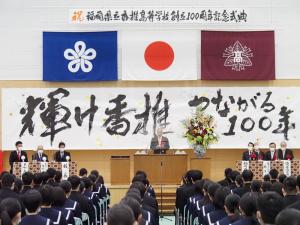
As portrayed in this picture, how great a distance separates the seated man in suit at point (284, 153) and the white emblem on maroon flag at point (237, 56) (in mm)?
2384

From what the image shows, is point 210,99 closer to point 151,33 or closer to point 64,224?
point 151,33

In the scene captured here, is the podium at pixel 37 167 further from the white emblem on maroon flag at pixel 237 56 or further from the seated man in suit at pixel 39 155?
the white emblem on maroon flag at pixel 237 56

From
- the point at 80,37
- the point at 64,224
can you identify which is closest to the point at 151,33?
the point at 80,37

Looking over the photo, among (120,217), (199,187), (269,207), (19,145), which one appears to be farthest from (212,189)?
(19,145)

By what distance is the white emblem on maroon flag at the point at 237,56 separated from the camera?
1484 cm

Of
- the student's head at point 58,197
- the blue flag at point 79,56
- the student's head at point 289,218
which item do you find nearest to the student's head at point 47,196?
the student's head at point 58,197

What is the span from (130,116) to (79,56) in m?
2.01

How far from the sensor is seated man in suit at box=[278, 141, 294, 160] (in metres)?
13.6

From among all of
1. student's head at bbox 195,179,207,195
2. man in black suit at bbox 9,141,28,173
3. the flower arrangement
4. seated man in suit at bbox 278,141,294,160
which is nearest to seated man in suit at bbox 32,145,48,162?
man in black suit at bbox 9,141,28,173

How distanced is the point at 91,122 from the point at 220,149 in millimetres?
3454

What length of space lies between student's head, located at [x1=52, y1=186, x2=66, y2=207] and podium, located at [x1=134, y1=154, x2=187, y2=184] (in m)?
6.48

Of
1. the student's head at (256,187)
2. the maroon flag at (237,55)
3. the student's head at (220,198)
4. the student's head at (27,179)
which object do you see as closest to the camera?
the student's head at (220,198)

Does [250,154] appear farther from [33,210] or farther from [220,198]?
[33,210]

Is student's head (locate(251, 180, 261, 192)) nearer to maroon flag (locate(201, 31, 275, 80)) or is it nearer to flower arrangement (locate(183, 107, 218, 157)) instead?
flower arrangement (locate(183, 107, 218, 157))
